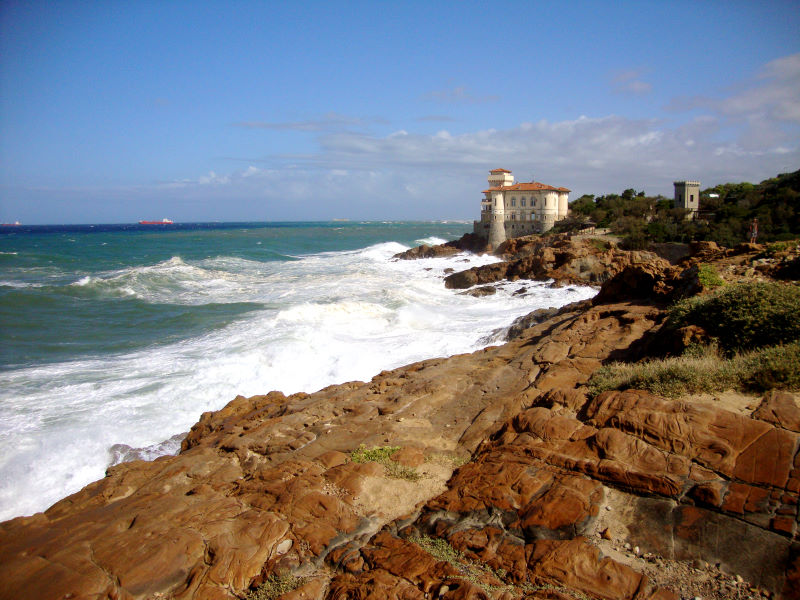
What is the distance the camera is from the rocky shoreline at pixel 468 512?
498cm

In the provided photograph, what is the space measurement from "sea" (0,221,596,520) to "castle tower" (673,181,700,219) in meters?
26.0

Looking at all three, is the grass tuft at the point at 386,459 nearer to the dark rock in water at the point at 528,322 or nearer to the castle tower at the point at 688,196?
the dark rock in water at the point at 528,322

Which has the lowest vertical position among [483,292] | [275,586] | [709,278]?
[275,586]

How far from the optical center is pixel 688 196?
1887 inches

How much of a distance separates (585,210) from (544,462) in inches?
2190

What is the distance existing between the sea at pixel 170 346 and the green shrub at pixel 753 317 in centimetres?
978

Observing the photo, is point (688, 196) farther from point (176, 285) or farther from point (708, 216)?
point (176, 285)

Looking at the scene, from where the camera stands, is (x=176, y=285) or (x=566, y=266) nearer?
(x=566, y=266)

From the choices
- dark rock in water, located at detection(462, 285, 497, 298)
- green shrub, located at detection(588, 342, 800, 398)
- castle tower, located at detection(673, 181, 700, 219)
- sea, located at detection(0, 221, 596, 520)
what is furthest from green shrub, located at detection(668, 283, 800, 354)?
castle tower, located at detection(673, 181, 700, 219)

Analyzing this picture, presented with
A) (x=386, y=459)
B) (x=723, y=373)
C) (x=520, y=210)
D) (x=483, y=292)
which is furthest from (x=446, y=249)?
(x=723, y=373)

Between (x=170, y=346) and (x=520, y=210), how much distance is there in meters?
44.9

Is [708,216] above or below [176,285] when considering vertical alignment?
above

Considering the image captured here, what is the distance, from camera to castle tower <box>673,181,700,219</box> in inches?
1874

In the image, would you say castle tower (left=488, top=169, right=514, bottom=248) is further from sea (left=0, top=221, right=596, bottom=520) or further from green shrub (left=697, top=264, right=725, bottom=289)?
green shrub (left=697, top=264, right=725, bottom=289)
